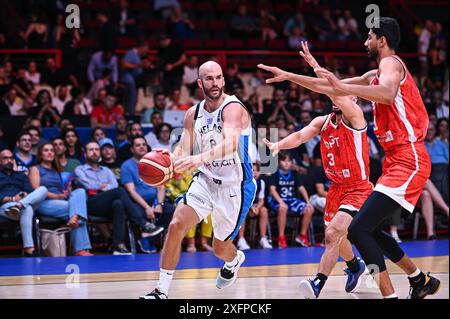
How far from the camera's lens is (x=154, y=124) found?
10.9 meters

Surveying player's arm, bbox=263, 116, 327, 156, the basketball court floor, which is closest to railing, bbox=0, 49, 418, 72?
the basketball court floor

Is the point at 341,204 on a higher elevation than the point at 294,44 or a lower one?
lower

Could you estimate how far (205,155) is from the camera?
569 centimetres

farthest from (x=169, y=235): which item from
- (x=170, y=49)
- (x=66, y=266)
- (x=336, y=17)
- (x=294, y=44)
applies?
(x=336, y=17)

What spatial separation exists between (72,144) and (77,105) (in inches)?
76.2

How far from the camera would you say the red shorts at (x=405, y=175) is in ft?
17.6

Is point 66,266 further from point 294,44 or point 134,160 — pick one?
point 294,44

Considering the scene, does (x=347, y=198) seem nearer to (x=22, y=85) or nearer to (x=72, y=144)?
(x=72, y=144)

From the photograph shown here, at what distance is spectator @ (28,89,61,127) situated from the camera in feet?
35.9

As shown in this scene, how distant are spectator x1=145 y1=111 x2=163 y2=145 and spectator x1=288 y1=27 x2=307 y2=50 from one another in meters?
5.14

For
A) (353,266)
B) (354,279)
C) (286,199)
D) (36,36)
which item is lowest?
(354,279)

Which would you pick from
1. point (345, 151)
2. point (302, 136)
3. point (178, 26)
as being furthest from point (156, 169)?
point (178, 26)

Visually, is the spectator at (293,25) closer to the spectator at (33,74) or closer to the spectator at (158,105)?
the spectator at (158,105)

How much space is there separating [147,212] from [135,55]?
432cm
